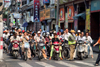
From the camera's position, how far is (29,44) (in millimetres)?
16156

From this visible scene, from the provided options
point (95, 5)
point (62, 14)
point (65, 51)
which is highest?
point (62, 14)

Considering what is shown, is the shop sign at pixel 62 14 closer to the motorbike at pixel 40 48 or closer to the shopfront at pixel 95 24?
the shopfront at pixel 95 24

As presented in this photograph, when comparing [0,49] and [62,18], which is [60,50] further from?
[62,18]

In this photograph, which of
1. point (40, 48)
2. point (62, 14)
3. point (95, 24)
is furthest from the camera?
point (62, 14)

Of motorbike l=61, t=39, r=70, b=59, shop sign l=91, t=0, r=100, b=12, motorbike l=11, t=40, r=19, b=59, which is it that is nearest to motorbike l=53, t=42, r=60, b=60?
motorbike l=61, t=39, r=70, b=59

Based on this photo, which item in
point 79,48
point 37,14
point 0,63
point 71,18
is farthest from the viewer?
point 37,14

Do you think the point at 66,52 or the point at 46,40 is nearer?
the point at 66,52

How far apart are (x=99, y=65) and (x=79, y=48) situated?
8.77ft

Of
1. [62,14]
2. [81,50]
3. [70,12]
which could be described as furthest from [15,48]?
[62,14]

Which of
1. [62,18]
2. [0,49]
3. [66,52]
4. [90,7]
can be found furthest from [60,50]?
[62,18]

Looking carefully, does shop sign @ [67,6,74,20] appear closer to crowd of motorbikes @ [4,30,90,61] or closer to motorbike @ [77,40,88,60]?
crowd of motorbikes @ [4,30,90,61]

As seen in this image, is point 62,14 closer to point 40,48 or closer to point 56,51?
point 40,48

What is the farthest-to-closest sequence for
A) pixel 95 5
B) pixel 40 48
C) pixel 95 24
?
pixel 95 24 → pixel 95 5 → pixel 40 48

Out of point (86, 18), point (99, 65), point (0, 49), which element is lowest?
point (99, 65)
